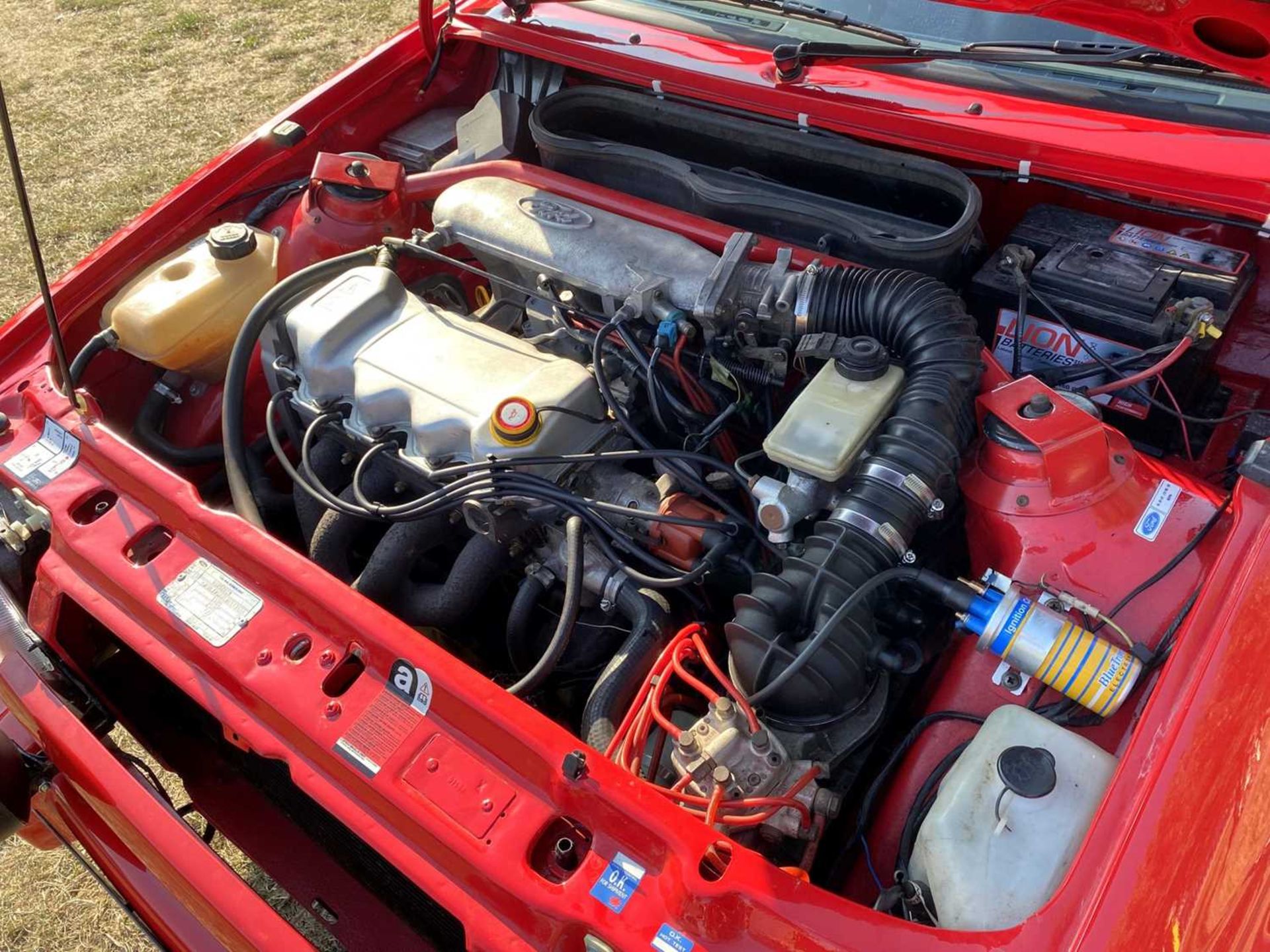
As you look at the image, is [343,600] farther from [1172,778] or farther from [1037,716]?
[1172,778]

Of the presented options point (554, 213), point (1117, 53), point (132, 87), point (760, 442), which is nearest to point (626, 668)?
point (760, 442)

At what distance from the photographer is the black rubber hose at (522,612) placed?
1581mm

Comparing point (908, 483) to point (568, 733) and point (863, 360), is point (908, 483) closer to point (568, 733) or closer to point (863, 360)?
point (863, 360)

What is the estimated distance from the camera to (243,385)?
5.71 ft

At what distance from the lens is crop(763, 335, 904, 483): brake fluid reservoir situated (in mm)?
1372

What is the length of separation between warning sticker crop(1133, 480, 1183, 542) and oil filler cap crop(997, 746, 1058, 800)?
0.40 metres

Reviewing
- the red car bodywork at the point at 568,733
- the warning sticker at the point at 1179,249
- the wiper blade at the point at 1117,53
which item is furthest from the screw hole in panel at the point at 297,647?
the wiper blade at the point at 1117,53

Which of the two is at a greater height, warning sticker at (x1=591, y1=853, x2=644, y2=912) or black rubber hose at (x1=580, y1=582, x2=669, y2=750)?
warning sticker at (x1=591, y1=853, x2=644, y2=912)

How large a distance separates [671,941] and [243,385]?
1208mm

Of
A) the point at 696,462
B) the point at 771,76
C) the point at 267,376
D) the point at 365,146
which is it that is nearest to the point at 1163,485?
the point at 696,462

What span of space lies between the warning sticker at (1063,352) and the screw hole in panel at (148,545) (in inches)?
56.0

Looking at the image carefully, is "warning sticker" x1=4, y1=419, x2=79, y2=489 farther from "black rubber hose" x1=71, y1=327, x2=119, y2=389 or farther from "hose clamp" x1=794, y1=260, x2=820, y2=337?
"hose clamp" x1=794, y1=260, x2=820, y2=337

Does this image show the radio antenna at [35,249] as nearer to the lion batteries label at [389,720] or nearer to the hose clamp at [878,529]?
the lion batteries label at [389,720]

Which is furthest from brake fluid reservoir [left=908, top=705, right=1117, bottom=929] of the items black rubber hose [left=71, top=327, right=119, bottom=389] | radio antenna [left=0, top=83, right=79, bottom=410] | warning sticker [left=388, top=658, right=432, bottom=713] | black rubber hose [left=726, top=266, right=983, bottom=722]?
black rubber hose [left=71, top=327, right=119, bottom=389]
